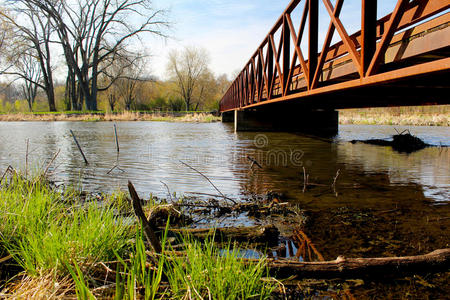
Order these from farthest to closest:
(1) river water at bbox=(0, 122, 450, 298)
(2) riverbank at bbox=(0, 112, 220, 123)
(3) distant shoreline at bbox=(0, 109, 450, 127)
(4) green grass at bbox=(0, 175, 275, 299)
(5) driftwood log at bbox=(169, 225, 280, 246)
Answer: (2) riverbank at bbox=(0, 112, 220, 123), (3) distant shoreline at bbox=(0, 109, 450, 127), (1) river water at bbox=(0, 122, 450, 298), (5) driftwood log at bbox=(169, 225, 280, 246), (4) green grass at bbox=(0, 175, 275, 299)

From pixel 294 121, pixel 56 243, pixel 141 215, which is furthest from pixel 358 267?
pixel 294 121

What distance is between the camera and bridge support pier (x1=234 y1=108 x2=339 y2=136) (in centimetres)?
1708

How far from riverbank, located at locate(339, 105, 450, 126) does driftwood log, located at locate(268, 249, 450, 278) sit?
24.4m

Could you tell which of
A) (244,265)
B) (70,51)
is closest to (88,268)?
(244,265)

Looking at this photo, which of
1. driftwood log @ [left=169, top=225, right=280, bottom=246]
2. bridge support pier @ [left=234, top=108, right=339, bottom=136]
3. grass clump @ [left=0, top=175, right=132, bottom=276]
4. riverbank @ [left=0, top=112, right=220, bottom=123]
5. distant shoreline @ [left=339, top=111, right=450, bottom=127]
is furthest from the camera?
riverbank @ [left=0, top=112, right=220, bottom=123]

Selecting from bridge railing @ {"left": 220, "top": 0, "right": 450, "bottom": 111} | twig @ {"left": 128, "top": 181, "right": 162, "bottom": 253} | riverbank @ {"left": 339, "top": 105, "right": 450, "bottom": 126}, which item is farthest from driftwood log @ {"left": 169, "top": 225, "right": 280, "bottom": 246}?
riverbank @ {"left": 339, "top": 105, "right": 450, "bottom": 126}

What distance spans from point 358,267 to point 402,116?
27610 millimetres

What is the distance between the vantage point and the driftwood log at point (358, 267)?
1.90m

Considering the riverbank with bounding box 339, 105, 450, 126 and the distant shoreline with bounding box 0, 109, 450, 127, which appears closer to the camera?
the riverbank with bounding box 339, 105, 450, 126

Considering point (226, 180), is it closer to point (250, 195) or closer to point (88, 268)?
point (250, 195)

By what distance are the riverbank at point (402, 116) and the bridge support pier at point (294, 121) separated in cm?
1071

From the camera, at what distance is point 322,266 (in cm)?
192

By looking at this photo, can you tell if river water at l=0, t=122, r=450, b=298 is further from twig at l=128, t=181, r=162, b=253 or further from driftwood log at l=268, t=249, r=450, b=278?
twig at l=128, t=181, r=162, b=253

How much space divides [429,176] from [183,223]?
486 cm
